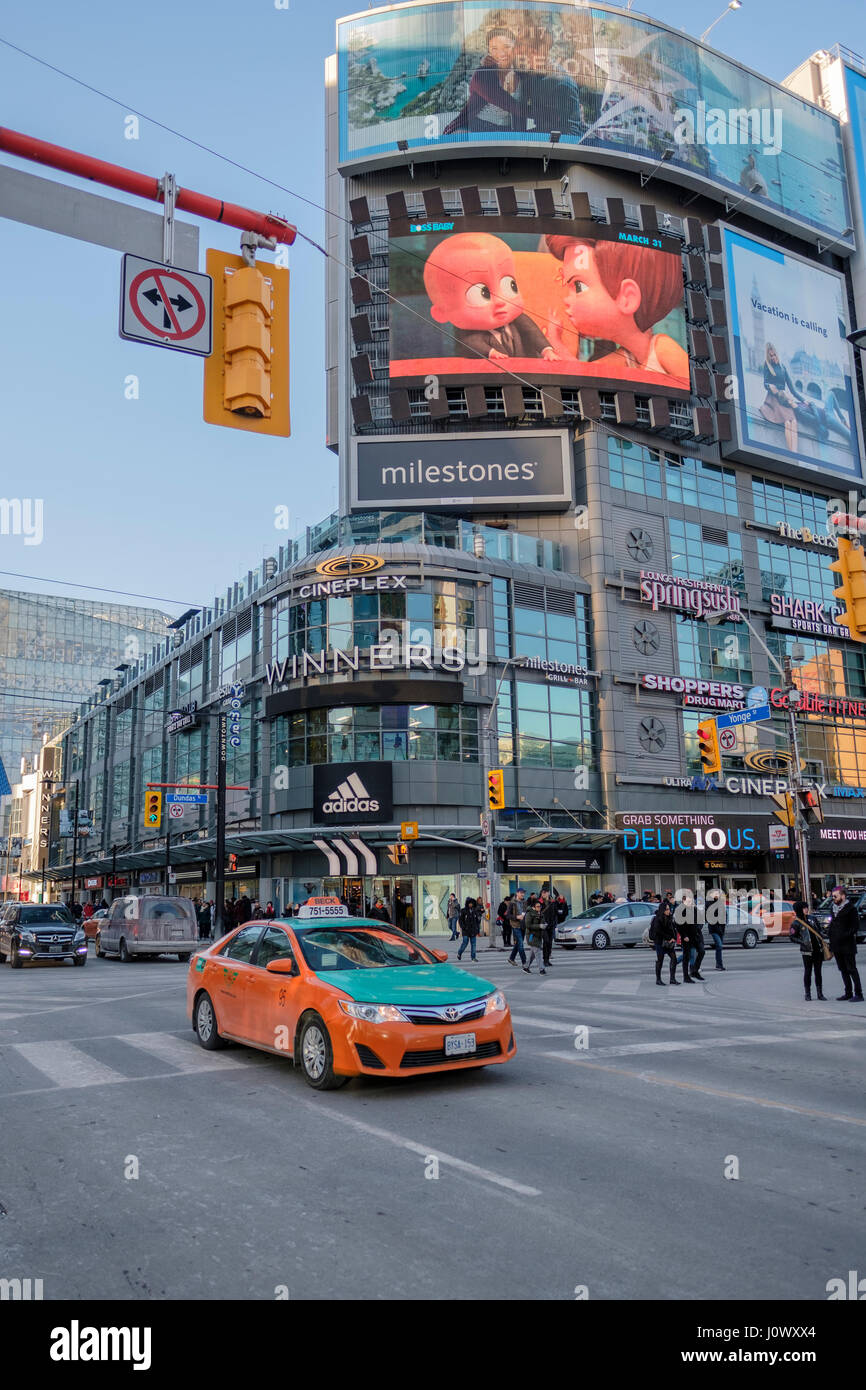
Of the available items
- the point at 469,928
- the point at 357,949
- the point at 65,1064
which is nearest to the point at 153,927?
the point at 469,928

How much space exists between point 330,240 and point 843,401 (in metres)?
33.5

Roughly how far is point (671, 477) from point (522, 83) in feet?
81.5

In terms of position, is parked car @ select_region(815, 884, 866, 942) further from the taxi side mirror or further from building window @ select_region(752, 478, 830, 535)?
building window @ select_region(752, 478, 830, 535)

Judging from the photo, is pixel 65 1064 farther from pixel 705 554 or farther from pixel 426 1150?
pixel 705 554

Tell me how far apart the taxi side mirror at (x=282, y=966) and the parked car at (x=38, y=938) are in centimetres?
1950

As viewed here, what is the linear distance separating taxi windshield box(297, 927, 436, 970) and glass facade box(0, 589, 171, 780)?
117m

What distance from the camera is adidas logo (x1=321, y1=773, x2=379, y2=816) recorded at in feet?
137

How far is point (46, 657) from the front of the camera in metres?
127

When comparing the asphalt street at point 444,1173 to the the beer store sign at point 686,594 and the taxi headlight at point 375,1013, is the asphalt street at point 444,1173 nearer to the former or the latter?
the taxi headlight at point 375,1013

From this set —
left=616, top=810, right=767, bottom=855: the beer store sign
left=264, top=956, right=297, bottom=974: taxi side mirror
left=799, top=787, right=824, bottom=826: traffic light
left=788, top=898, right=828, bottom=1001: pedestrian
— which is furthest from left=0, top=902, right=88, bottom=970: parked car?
left=616, top=810, right=767, bottom=855: the beer store sign

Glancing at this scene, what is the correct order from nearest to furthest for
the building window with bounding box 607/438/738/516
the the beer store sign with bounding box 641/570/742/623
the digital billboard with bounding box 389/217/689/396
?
the the beer store sign with bounding box 641/570/742/623, the digital billboard with bounding box 389/217/689/396, the building window with bounding box 607/438/738/516

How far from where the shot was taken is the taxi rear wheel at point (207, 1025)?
10.8 meters

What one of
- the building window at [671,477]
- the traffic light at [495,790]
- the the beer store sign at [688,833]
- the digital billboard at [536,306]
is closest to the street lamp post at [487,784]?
the traffic light at [495,790]

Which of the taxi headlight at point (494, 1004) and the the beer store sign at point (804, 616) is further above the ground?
the the beer store sign at point (804, 616)
